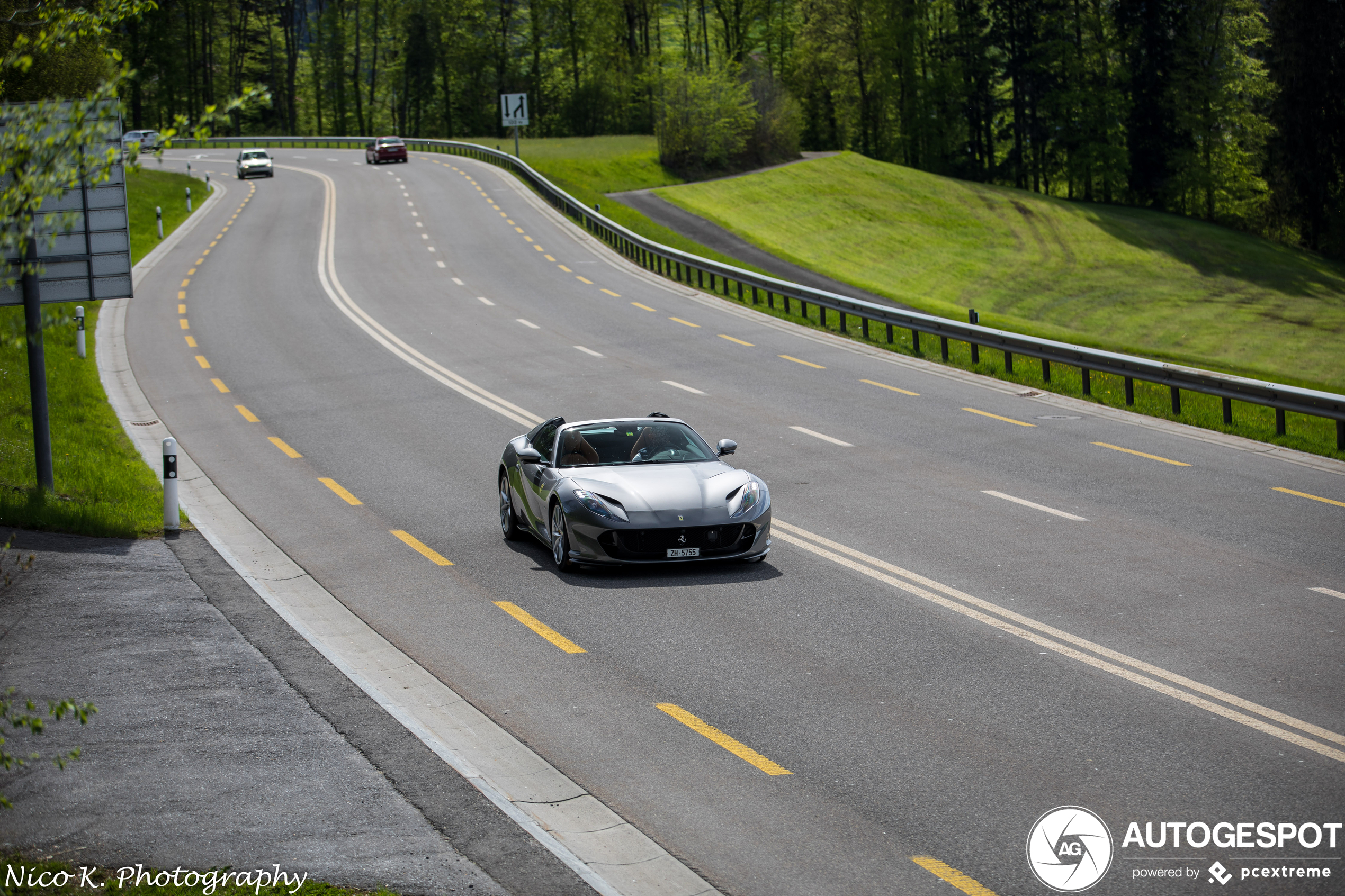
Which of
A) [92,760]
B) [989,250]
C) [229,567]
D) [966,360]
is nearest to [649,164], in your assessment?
[989,250]

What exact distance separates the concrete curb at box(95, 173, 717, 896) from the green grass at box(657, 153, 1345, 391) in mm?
26925

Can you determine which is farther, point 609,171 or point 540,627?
point 609,171

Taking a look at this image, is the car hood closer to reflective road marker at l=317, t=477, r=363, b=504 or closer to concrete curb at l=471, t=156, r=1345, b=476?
reflective road marker at l=317, t=477, r=363, b=504

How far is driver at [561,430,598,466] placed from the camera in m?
12.1

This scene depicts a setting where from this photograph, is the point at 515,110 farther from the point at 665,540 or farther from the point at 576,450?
the point at 665,540

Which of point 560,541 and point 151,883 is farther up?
point 560,541

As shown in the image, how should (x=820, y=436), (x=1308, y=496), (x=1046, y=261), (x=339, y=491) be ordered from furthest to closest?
(x=1046, y=261) → (x=820, y=436) → (x=339, y=491) → (x=1308, y=496)

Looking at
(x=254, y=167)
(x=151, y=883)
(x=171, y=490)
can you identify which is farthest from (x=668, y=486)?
(x=254, y=167)

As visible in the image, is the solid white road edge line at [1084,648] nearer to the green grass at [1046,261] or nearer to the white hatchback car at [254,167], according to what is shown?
the green grass at [1046,261]

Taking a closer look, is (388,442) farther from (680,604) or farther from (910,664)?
(910,664)

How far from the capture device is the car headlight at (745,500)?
36.4 ft

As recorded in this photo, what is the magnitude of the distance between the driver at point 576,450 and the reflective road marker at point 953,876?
6.72 metres

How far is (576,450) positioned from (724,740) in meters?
5.25

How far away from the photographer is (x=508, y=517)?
12789mm
